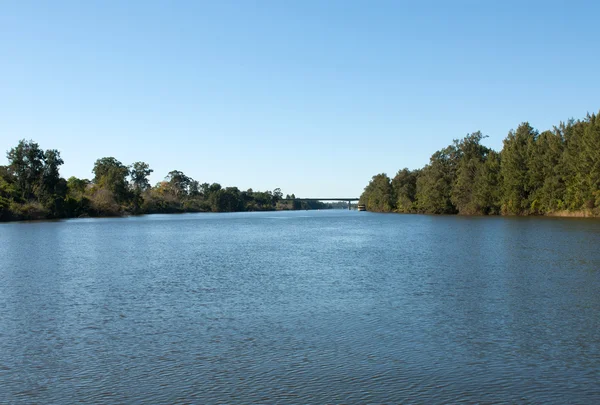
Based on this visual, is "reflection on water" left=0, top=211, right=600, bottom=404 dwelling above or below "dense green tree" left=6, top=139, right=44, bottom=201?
below

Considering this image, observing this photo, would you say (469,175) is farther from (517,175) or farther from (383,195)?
(383,195)

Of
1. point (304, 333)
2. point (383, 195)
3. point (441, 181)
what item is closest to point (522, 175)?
point (441, 181)

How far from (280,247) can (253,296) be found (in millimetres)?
22345

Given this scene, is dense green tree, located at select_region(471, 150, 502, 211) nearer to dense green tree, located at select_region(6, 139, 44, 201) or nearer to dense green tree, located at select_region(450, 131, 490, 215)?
dense green tree, located at select_region(450, 131, 490, 215)

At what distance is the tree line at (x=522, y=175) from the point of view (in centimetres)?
7788

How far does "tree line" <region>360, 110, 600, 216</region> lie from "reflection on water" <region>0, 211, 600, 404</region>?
58039 mm

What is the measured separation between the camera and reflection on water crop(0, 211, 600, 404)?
32.1 ft

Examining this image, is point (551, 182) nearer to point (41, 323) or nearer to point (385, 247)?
point (385, 247)

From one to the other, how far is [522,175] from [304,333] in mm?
90173

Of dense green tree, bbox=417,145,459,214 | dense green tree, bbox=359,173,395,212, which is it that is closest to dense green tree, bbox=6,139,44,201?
dense green tree, bbox=417,145,459,214

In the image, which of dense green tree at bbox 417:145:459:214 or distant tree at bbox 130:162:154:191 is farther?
distant tree at bbox 130:162:154:191

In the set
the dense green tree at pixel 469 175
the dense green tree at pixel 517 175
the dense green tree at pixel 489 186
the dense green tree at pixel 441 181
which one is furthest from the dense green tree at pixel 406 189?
the dense green tree at pixel 517 175

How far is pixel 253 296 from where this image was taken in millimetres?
19281

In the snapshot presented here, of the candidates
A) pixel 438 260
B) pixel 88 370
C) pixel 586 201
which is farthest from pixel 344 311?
pixel 586 201
